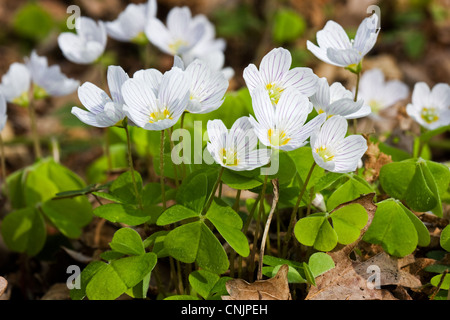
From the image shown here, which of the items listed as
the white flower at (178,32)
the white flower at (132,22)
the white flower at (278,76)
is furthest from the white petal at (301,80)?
the white flower at (132,22)

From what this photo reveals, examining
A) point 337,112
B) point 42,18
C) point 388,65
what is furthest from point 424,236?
point 42,18

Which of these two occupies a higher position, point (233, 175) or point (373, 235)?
point (233, 175)

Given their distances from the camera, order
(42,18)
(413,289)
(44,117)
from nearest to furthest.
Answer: (413,289) < (44,117) < (42,18)

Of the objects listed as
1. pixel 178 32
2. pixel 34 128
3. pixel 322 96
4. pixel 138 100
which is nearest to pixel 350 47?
pixel 322 96

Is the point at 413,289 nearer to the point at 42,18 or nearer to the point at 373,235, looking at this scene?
the point at 373,235

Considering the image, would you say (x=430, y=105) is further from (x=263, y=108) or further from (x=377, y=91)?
(x=263, y=108)

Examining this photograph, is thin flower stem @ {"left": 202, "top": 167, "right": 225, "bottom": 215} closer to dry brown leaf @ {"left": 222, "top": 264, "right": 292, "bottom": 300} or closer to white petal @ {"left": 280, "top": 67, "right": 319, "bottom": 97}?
dry brown leaf @ {"left": 222, "top": 264, "right": 292, "bottom": 300}

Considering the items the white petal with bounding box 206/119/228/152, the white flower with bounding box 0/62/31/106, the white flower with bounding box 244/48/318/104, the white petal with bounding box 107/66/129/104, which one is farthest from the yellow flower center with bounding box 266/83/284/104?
the white flower with bounding box 0/62/31/106

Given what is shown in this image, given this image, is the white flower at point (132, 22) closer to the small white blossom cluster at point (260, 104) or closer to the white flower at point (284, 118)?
the small white blossom cluster at point (260, 104)
